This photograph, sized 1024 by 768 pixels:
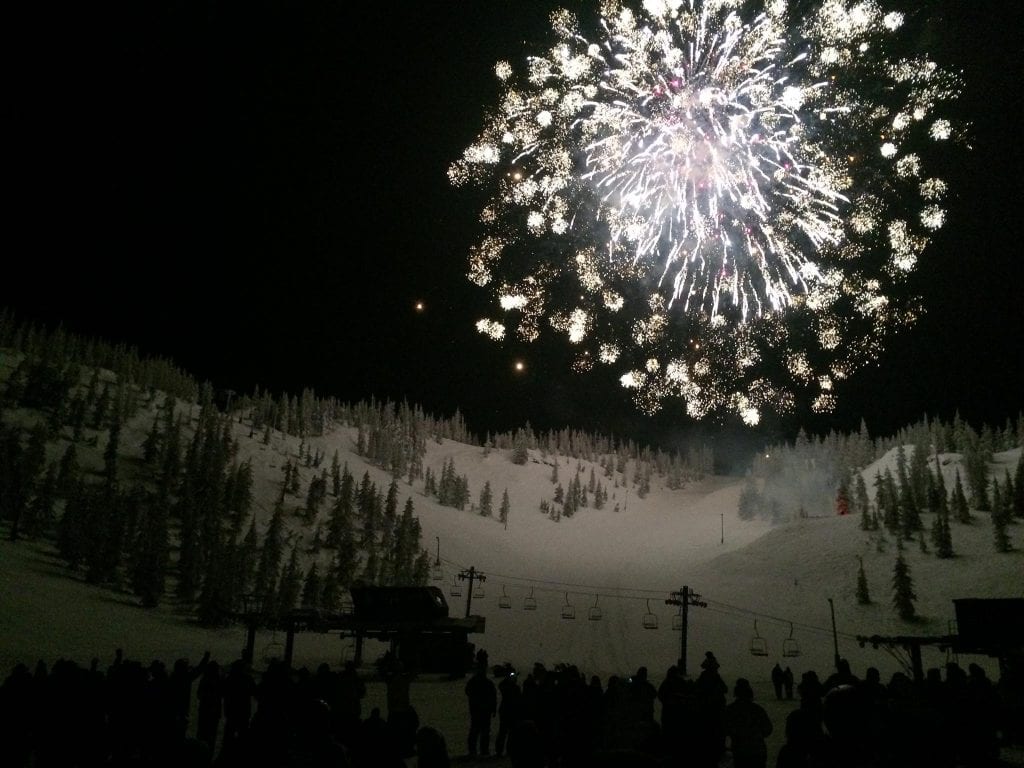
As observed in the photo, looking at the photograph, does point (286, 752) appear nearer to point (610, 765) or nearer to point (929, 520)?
point (610, 765)

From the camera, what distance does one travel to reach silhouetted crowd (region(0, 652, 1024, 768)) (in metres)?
5.46

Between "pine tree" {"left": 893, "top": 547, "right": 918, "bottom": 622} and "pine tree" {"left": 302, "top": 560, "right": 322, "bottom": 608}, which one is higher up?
"pine tree" {"left": 893, "top": 547, "right": 918, "bottom": 622}

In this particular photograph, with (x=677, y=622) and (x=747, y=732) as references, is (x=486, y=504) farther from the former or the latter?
(x=747, y=732)

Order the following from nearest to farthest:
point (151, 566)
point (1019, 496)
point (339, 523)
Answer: point (151, 566), point (1019, 496), point (339, 523)

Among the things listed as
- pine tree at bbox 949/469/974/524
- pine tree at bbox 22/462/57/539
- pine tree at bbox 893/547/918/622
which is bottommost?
pine tree at bbox 893/547/918/622

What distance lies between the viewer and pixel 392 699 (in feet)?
39.5

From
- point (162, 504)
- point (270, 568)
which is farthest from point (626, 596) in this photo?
point (162, 504)

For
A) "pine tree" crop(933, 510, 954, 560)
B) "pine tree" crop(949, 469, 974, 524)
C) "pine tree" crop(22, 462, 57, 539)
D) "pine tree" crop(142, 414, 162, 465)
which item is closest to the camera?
"pine tree" crop(22, 462, 57, 539)

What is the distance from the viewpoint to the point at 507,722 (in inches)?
448

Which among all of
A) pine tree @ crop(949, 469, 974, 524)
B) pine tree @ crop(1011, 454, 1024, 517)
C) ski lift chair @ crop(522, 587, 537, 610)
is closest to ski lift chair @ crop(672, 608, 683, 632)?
ski lift chair @ crop(522, 587, 537, 610)

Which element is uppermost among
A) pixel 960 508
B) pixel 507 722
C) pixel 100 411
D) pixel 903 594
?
pixel 100 411

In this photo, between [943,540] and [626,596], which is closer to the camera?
[943,540]

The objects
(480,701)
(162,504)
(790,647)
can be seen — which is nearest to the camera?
(480,701)

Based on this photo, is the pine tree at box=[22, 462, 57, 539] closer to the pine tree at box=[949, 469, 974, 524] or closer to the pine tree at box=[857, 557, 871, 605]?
the pine tree at box=[857, 557, 871, 605]
